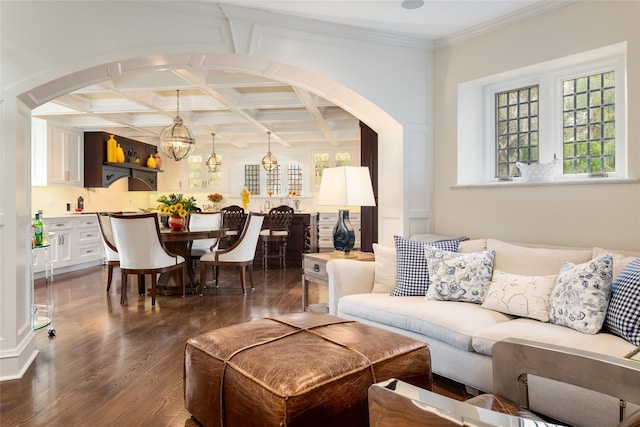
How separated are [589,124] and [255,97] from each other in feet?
13.2

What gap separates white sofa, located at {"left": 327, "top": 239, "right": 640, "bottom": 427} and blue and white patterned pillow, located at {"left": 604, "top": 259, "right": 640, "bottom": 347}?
5cm

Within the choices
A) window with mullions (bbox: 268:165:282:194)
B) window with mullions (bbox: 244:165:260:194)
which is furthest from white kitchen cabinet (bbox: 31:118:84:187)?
window with mullions (bbox: 268:165:282:194)

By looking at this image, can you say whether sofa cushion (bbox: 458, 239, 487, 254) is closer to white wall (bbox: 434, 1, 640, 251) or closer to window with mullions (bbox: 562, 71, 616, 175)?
white wall (bbox: 434, 1, 640, 251)

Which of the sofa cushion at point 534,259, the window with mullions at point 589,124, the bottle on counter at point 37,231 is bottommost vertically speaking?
the sofa cushion at point 534,259

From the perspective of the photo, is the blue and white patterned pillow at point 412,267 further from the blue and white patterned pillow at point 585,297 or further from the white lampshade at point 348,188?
the blue and white patterned pillow at point 585,297

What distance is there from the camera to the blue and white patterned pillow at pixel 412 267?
303cm

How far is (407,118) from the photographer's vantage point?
3822 millimetres

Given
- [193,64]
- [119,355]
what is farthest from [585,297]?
[193,64]

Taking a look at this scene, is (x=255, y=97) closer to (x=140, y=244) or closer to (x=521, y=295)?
(x=140, y=244)

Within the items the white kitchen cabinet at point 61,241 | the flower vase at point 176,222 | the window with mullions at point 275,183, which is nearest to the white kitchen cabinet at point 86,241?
the white kitchen cabinet at point 61,241

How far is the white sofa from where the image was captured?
1929 mm

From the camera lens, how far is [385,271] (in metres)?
3.25

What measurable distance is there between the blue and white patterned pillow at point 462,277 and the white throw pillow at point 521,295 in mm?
100

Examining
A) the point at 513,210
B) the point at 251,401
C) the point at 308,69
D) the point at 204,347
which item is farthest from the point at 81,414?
the point at 513,210
